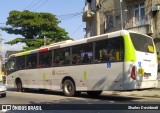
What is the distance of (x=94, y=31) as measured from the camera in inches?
1517

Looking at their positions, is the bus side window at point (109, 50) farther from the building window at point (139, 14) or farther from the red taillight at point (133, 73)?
the building window at point (139, 14)

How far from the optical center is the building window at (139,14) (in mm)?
30578

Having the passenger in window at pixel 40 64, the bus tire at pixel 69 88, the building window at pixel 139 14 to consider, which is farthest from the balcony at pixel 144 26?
the bus tire at pixel 69 88

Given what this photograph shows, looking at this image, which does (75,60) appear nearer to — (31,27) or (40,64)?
(40,64)

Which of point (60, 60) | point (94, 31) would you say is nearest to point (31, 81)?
point (60, 60)

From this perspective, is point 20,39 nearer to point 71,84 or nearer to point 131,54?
point 71,84

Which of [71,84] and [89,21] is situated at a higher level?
[89,21]

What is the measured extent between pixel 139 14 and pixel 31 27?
59.5ft

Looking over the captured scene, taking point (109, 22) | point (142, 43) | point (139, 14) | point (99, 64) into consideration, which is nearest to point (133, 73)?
point (142, 43)

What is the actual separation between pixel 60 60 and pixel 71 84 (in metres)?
1.62

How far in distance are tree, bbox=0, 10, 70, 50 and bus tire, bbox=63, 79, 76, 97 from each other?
2491 centimetres

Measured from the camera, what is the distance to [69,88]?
64.1 feet

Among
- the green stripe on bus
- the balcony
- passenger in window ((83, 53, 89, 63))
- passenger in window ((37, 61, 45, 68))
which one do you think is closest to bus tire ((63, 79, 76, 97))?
passenger in window ((83, 53, 89, 63))

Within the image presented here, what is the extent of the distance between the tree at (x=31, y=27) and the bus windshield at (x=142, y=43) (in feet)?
91.7
